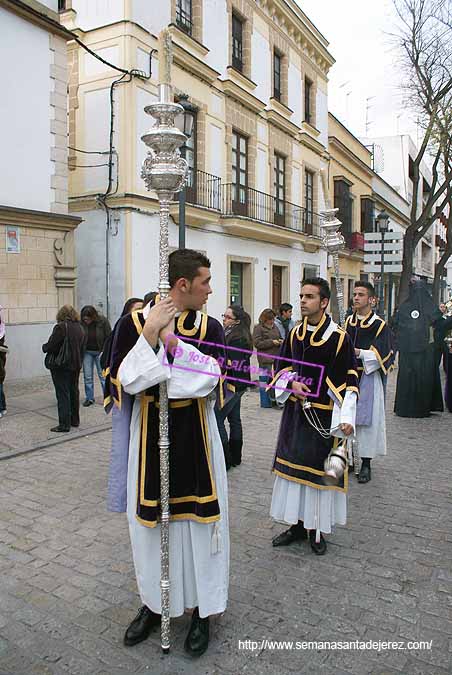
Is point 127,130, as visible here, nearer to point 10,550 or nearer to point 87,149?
point 87,149

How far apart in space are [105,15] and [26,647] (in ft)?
Answer: 42.2

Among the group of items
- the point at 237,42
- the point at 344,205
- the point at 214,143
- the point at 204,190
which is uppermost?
the point at 237,42

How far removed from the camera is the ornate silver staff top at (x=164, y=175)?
8.30 feet

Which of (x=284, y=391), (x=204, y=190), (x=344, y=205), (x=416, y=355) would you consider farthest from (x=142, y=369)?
(x=344, y=205)

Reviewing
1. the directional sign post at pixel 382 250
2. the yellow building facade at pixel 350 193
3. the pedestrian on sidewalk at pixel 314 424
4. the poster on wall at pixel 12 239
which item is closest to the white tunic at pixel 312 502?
the pedestrian on sidewalk at pixel 314 424

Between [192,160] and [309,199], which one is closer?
[192,160]

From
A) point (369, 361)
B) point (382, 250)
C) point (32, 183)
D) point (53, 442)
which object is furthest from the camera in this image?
point (382, 250)

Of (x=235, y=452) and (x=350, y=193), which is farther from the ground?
(x=350, y=193)

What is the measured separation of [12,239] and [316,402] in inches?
306

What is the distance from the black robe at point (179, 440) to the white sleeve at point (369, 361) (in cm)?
300

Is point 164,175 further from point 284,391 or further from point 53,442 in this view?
point 53,442

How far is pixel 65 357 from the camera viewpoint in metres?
6.64

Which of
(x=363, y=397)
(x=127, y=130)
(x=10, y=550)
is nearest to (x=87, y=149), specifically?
(x=127, y=130)

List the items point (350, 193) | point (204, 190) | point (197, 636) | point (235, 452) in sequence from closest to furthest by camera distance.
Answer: point (197, 636) → point (235, 452) → point (204, 190) → point (350, 193)
